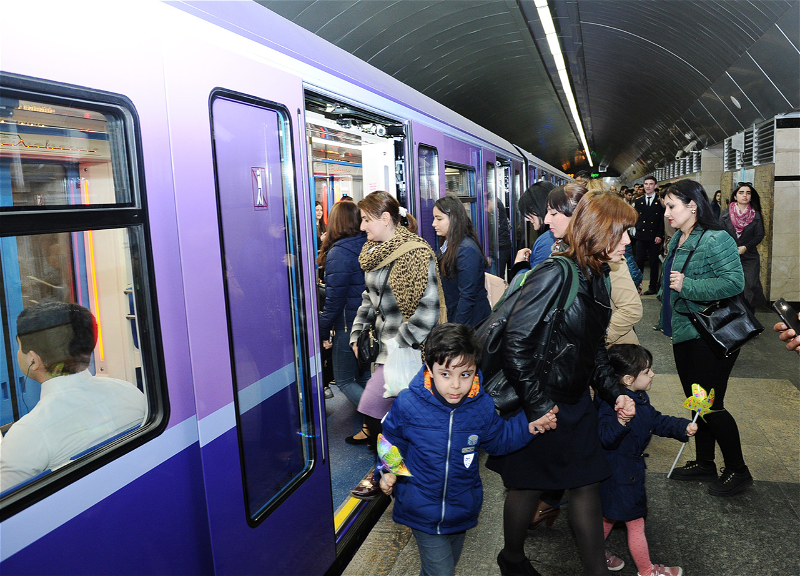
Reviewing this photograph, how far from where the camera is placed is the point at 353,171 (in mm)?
8930

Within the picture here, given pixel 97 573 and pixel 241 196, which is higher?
pixel 241 196

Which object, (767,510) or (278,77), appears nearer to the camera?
(278,77)

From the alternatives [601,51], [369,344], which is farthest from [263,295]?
[601,51]

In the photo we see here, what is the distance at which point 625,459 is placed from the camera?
119 inches

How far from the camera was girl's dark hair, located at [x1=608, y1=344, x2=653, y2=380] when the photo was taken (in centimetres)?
307

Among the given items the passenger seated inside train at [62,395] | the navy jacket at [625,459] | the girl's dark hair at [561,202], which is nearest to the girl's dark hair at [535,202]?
the girl's dark hair at [561,202]

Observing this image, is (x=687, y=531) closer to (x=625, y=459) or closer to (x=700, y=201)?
(x=625, y=459)

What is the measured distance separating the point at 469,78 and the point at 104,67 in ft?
46.3

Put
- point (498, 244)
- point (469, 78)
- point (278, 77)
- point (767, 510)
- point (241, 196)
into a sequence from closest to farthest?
point (241, 196), point (278, 77), point (767, 510), point (498, 244), point (469, 78)

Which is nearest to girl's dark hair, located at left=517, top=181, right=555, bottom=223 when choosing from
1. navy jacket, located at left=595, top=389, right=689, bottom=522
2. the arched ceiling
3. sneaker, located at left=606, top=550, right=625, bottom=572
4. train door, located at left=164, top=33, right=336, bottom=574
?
navy jacket, located at left=595, top=389, right=689, bottom=522

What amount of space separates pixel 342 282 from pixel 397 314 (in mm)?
704

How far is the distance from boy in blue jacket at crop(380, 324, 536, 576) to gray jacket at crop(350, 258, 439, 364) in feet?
3.13

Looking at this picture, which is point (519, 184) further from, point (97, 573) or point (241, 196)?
point (97, 573)

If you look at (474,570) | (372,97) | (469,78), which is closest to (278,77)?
(372,97)
